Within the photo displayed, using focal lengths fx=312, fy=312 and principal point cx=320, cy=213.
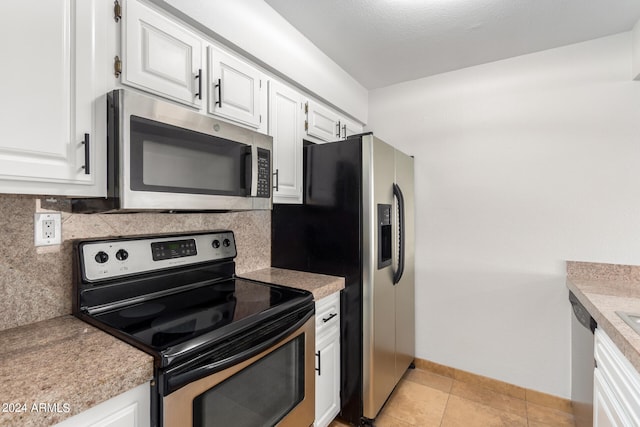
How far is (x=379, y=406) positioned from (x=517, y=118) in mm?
2135

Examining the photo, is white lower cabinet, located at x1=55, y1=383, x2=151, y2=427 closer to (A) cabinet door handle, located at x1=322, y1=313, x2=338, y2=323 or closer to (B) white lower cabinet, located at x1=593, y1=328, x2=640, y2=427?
(A) cabinet door handle, located at x1=322, y1=313, x2=338, y2=323

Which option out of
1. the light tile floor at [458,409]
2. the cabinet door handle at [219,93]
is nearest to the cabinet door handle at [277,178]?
the cabinet door handle at [219,93]

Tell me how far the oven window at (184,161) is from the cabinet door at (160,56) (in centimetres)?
18

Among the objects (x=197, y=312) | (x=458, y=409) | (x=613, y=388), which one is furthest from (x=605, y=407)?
(x=197, y=312)

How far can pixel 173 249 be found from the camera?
1481mm

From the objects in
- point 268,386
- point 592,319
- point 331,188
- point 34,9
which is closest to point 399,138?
point 331,188

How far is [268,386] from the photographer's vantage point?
1.21 metres

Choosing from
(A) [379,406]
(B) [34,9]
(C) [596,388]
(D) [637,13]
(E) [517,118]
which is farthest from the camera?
(E) [517,118]

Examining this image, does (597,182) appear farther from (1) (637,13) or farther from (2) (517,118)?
(1) (637,13)

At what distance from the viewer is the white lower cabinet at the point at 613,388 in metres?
0.95

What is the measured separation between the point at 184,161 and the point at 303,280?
2.99 feet

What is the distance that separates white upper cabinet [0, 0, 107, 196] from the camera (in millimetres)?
834

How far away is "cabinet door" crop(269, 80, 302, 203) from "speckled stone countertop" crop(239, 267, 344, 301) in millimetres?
449

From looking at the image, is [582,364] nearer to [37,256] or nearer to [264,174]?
[264,174]
